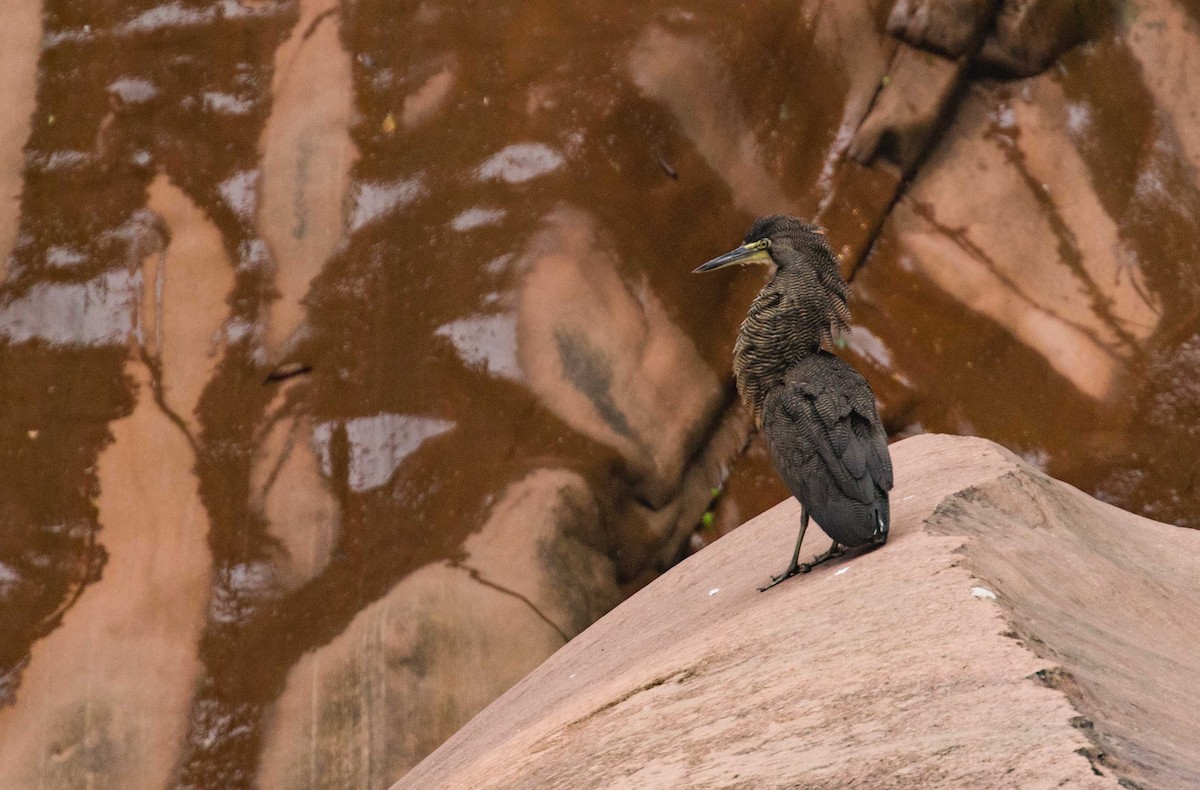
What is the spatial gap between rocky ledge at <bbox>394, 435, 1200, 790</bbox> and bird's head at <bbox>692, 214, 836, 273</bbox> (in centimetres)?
92

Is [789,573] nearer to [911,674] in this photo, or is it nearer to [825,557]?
[825,557]

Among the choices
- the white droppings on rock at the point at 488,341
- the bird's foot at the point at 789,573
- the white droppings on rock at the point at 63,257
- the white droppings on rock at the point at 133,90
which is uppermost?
the bird's foot at the point at 789,573

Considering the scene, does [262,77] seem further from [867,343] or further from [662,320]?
[867,343]

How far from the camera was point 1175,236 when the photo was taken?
24.8ft

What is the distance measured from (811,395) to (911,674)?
1378 mm

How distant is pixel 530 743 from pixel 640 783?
752 mm

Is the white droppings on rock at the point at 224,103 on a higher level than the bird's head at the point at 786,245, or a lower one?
lower

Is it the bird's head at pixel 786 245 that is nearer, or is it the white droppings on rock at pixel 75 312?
the bird's head at pixel 786 245

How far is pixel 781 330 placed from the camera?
13.1ft

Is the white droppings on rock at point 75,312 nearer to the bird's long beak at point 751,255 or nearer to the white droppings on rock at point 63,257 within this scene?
the white droppings on rock at point 63,257

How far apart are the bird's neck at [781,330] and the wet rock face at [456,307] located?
2.67 meters

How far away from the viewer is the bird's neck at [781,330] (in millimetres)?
4004

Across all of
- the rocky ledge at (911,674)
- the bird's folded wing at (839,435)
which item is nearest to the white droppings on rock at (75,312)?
the rocky ledge at (911,674)

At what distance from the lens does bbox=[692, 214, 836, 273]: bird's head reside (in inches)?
165
